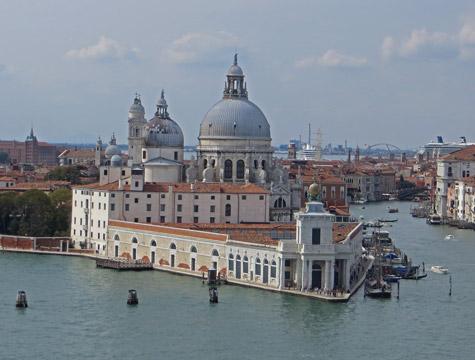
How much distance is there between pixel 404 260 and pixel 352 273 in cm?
352

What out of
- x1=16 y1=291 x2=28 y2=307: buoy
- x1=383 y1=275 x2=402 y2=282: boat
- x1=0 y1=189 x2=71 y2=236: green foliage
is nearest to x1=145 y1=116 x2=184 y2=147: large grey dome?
x1=0 y1=189 x2=71 y2=236: green foliage

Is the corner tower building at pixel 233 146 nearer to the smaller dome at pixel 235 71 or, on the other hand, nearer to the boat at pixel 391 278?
the smaller dome at pixel 235 71

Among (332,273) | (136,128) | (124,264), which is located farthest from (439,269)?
(136,128)

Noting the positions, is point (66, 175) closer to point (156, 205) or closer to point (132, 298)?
point (156, 205)

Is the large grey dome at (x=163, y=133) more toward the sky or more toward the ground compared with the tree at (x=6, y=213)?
more toward the sky

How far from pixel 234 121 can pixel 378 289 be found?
1492 cm

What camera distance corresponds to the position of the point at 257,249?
24.8m

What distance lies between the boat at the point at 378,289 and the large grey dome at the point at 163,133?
553 inches

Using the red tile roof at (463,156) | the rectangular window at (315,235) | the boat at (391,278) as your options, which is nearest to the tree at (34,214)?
the boat at (391,278)

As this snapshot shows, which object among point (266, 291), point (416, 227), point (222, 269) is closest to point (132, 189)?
point (222, 269)

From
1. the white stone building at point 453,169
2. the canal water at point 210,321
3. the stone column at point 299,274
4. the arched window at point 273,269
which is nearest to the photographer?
→ the canal water at point 210,321

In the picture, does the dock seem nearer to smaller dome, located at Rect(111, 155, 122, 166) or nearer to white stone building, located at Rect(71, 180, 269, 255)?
white stone building, located at Rect(71, 180, 269, 255)

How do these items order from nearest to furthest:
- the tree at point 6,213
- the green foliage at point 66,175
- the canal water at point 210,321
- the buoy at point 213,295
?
the canal water at point 210,321 < the buoy at point 213,295 < the tree at point 6,213 < the green foliage at point 66,175

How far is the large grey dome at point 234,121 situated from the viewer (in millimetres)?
38219
